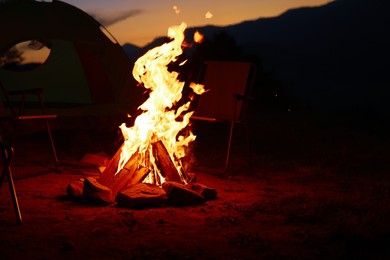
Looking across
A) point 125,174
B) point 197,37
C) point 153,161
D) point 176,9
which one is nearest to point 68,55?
point 176,9

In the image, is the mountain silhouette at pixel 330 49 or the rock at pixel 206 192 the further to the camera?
the mountain silhouette at pixel 330 49

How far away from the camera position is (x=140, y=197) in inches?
147

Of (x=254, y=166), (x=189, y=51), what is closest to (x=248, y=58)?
(x=189, y=51)

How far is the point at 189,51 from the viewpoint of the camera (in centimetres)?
1814

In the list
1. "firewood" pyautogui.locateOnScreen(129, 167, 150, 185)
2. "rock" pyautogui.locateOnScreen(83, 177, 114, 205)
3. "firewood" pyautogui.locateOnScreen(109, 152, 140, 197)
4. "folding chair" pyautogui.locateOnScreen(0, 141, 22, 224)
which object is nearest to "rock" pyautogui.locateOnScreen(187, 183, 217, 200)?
"firewood" pyautogui.locateOnScreen(129, 167, 150, 185)

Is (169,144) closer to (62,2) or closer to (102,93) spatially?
(62,2)

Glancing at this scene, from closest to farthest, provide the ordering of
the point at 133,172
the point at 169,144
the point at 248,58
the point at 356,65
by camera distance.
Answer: the point at 133,172
the point at 169,144
the point at 248,58
the point at 356,65

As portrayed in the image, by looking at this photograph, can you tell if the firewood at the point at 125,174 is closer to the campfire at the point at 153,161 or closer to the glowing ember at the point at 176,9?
the campfire at the point at 153,161

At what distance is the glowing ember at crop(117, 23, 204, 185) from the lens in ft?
14.6

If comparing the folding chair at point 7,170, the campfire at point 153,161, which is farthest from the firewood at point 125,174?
the folding chair at point 7,170

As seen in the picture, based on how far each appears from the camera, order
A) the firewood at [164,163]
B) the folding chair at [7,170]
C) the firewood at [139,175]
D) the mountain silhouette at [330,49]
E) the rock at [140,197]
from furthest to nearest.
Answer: the mountain silhouette at [330,49], the firewood at [164,163], the firewood at [139,175], the rock at [140,197], the folding chair at [7,170]

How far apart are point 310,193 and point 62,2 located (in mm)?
5262

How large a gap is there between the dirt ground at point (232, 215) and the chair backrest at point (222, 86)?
1.90ft

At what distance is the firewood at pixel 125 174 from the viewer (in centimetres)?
412
